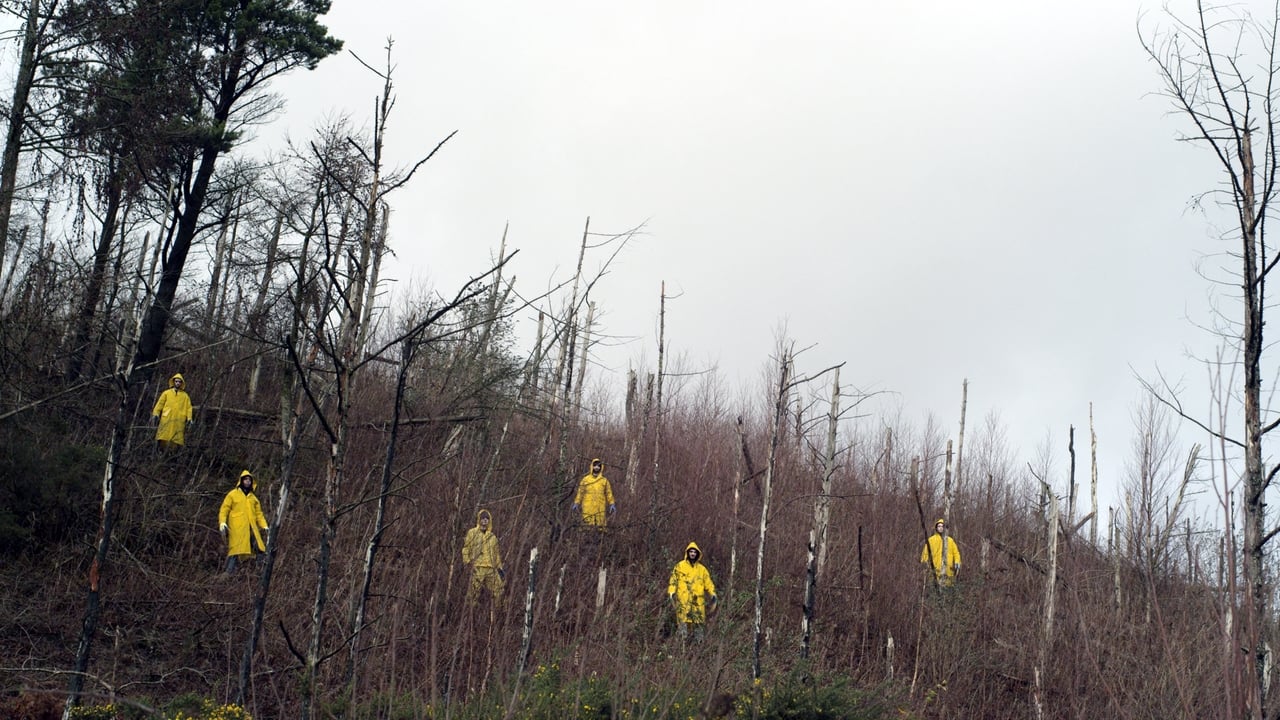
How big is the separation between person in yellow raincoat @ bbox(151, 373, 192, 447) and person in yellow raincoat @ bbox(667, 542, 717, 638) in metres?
9.21

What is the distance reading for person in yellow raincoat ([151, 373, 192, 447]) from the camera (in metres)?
17.0

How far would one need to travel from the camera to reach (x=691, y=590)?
557 inches

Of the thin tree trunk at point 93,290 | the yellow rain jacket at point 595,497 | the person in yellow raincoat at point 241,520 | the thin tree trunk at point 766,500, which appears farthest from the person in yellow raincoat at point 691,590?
the thin tree trunk at point 93,290

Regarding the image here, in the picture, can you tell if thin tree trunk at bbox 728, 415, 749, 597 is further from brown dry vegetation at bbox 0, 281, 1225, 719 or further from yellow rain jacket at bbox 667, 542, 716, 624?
yellow rain jacket at bbox 667, 542, 716, 624

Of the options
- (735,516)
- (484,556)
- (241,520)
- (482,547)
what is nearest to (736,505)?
(735,516)

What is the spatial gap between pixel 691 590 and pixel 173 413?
963 centimetres

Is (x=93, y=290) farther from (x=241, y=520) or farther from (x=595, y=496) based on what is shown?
(x=595, y=496)

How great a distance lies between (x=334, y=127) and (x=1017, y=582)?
690 inches

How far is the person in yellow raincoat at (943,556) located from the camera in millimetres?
17359

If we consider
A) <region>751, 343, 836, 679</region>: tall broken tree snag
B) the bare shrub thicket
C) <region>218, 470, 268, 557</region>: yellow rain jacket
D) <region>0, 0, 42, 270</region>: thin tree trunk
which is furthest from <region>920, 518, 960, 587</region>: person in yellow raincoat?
<region>0, 0, 42, 270</region>: thin tree trunk

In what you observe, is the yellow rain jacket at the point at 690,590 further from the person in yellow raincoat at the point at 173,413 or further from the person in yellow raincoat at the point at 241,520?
the person in yellow raincoat at the point at 173,413

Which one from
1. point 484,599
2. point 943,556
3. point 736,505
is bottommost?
point 484,599

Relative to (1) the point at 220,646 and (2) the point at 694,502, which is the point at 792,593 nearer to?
(2) the point at 694,502

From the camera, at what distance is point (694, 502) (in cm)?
2145
